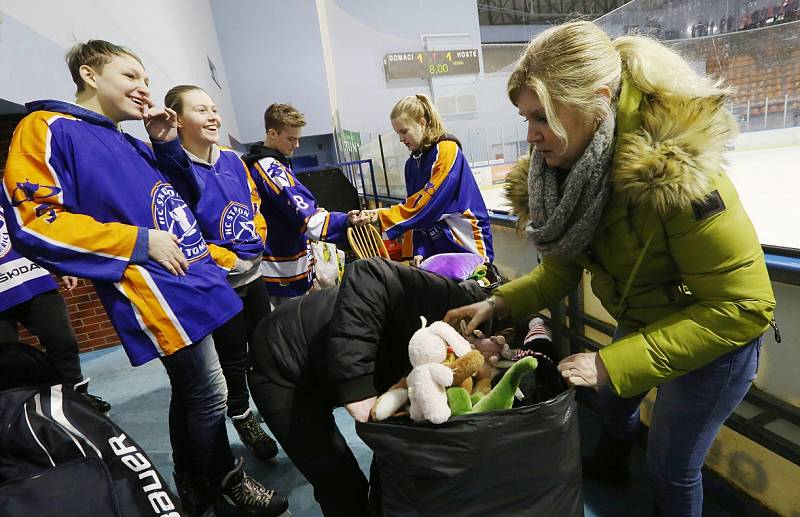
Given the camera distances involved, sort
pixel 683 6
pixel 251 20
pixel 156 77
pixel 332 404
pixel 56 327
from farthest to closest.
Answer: pixel 251 20, pixel 683 6, pixel 156 77, pixel 56 327, pixel 332 404

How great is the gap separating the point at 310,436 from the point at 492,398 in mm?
530

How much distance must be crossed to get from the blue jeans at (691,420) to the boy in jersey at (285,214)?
4.79 feet

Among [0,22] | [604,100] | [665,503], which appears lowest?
[665,503]

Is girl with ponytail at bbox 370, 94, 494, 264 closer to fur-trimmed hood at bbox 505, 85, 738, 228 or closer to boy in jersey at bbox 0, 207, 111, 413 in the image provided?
fur-trimmed hood at bbox 505, 85, 738, 228

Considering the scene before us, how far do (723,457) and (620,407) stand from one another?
0.45 m

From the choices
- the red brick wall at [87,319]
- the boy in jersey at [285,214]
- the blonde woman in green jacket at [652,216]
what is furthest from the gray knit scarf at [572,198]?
the red brick wall at [87,319]

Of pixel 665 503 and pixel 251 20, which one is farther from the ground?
pixel 251 20

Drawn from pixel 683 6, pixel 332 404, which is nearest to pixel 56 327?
pixel 332 404

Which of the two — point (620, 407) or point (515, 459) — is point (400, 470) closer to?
point (515, 459)

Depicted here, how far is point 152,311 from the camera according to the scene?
106cm

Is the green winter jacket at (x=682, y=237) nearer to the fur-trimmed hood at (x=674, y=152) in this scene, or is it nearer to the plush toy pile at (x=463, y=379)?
the fur-trimmed hood at (x=674, y=152)

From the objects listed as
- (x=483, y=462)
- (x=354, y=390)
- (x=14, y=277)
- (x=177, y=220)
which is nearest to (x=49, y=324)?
(x=14, y=277)

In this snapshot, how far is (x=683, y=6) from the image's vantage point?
371cm

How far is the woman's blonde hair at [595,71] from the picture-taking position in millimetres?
696
